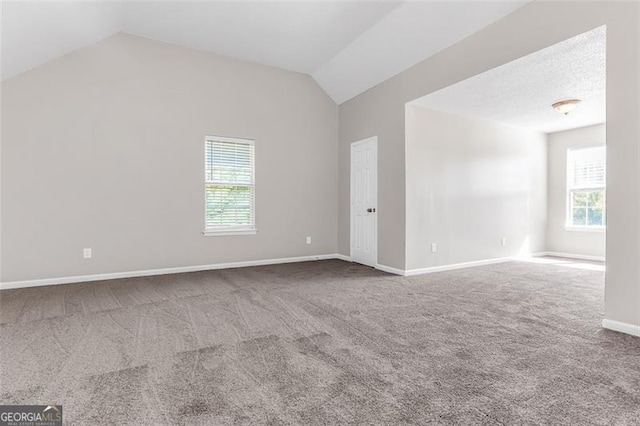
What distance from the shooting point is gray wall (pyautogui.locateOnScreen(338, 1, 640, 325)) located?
246 cm

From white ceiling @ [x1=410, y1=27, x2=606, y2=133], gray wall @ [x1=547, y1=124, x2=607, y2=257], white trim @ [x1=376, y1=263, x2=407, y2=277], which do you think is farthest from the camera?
gray wall @ [x1=547, y1=124, x2=607, y2=257]

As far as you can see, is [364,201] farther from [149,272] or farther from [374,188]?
[149,272]

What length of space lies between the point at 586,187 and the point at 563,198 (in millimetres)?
404

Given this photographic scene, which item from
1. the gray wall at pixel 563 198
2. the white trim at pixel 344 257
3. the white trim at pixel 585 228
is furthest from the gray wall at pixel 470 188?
the white trim at pixel 344 257

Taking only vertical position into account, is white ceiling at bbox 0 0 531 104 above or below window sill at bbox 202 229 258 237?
above

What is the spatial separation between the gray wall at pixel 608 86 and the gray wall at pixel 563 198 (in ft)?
12.9

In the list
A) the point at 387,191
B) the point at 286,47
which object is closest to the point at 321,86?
the point at 286,47

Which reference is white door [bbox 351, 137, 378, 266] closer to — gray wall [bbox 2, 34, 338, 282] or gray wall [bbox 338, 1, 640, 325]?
gray wall [bbox 338, 1, 640, 325]

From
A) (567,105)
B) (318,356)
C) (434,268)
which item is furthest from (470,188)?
(318,356)

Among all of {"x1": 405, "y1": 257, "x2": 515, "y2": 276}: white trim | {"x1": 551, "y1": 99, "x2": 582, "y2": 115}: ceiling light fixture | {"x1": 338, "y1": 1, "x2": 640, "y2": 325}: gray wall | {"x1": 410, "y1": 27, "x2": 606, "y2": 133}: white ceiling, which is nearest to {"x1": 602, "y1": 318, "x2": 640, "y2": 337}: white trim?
{"x1": 338, "y1": 1, "x2": 640, "y2": 325}: gray wall

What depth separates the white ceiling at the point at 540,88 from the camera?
3137mm

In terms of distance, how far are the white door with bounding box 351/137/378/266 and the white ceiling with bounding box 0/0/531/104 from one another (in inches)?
45.3

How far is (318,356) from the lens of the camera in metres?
2.11

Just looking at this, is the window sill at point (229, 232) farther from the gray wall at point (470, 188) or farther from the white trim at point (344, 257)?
the gray wall at point (470, 188)
